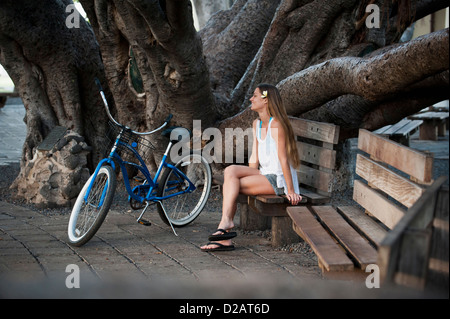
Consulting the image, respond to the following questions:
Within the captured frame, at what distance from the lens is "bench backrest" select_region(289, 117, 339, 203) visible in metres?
5.50

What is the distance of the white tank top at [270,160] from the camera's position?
552cm

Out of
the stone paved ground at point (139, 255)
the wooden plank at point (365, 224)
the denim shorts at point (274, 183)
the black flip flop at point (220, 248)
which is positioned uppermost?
the denim shorts at point (274, 183)

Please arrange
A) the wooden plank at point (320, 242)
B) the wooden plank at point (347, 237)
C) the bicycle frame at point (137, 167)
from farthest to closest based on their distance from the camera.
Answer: the bicycle frame at point (137, 167) < the wooden plank at point (347, 237) < the wooden plank at point (320, 242)

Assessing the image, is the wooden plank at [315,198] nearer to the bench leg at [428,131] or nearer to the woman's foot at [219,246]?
the woman's foot at [219,246]

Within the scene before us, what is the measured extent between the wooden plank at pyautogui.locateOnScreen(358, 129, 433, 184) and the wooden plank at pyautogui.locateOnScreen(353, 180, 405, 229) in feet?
0.83

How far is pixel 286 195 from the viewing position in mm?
5426

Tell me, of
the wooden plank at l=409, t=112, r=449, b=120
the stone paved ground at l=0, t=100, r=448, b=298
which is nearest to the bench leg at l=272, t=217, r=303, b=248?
the stone paved ground at l=0, t=100, r=448, b=298

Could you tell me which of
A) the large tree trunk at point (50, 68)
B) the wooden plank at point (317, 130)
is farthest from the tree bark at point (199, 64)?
the wooden plank at point (317, 130)

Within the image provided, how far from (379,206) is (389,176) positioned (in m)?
0.27

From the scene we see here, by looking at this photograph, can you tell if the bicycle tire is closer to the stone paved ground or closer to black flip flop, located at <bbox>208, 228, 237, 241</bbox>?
the stone paved ground

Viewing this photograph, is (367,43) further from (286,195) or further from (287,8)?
(286,195)

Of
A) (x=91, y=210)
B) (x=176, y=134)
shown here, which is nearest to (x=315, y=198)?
(x=176, y=134)

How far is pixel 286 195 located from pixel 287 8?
3114 mm
